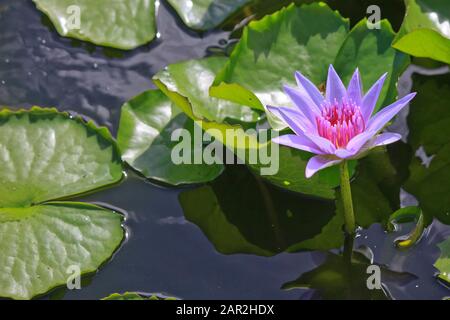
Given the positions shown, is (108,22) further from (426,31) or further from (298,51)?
(426,31)

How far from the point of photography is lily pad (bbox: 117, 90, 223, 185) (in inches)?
85.4

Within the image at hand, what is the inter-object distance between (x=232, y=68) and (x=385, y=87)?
17.0 inches

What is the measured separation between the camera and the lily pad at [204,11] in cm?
257

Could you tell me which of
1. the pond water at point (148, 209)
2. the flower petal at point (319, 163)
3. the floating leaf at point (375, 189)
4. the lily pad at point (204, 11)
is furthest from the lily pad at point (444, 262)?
the lily pad at point (204, 11)

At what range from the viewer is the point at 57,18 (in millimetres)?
2561

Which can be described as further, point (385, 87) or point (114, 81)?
point (114, 81)

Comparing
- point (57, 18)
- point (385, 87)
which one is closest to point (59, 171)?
point (57, 18)

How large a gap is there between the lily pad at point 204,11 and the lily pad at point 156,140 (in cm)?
41

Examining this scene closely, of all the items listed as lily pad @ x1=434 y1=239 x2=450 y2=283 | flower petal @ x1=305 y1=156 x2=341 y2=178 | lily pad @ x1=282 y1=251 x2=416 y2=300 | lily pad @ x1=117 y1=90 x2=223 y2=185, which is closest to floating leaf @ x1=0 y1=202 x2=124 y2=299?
lily pad @ x1=117 y1=90 x2=223 y2=185

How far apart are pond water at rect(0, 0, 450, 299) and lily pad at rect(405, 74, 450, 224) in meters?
0.05

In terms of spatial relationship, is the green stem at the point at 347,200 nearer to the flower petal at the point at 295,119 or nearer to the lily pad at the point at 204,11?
the flower petal at the point at 295,119

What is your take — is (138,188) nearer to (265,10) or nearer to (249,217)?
(249,217)

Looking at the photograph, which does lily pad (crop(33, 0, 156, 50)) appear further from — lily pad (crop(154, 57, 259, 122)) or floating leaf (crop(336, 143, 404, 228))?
floating leaf (crop(336, 143, 404, 228))

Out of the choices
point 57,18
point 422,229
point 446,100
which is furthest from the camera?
point 57,18
